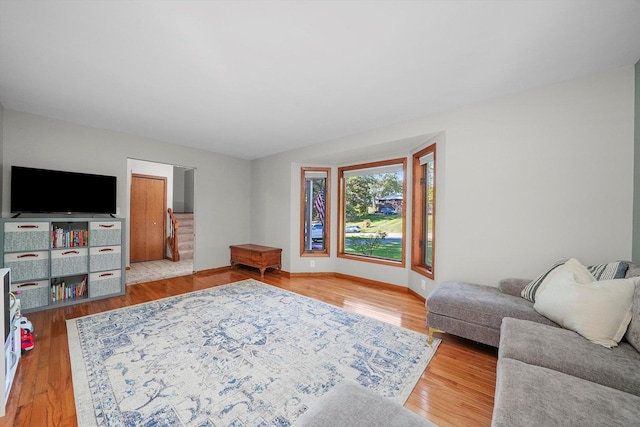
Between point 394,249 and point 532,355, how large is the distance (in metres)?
2.90

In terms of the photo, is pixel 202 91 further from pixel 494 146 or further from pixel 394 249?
pixel 394 249

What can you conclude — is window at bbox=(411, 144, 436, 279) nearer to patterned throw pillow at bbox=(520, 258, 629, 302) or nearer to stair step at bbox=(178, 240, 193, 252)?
patterned throw pillow at bbox=(520, 258, 629, 302)

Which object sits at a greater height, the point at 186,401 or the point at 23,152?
the point at 23,152

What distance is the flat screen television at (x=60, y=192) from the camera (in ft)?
9.76

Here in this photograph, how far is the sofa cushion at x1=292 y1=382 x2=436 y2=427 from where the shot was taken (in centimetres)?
88

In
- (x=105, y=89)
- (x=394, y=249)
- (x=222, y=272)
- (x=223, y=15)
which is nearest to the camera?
(x=223, y=15)

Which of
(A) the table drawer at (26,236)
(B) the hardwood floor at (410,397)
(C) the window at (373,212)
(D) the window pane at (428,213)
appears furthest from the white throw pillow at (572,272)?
(A) the table drawer at (26,236)

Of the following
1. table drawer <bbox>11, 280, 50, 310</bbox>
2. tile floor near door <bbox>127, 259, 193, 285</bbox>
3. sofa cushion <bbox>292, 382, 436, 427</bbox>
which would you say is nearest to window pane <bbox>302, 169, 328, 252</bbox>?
tile floor near door <bbox>127, 259, 193, 285</bbox>

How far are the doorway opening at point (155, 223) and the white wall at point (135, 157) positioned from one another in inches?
31.2

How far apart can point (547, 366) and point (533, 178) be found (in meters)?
1.86

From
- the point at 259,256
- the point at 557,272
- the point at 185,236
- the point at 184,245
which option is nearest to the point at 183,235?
the point at 185,236

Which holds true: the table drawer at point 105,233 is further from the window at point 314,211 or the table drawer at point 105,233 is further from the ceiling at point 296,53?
the window at point 314,211

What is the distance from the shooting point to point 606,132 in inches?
85.6

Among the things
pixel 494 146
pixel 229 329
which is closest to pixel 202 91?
pixel 229 329
